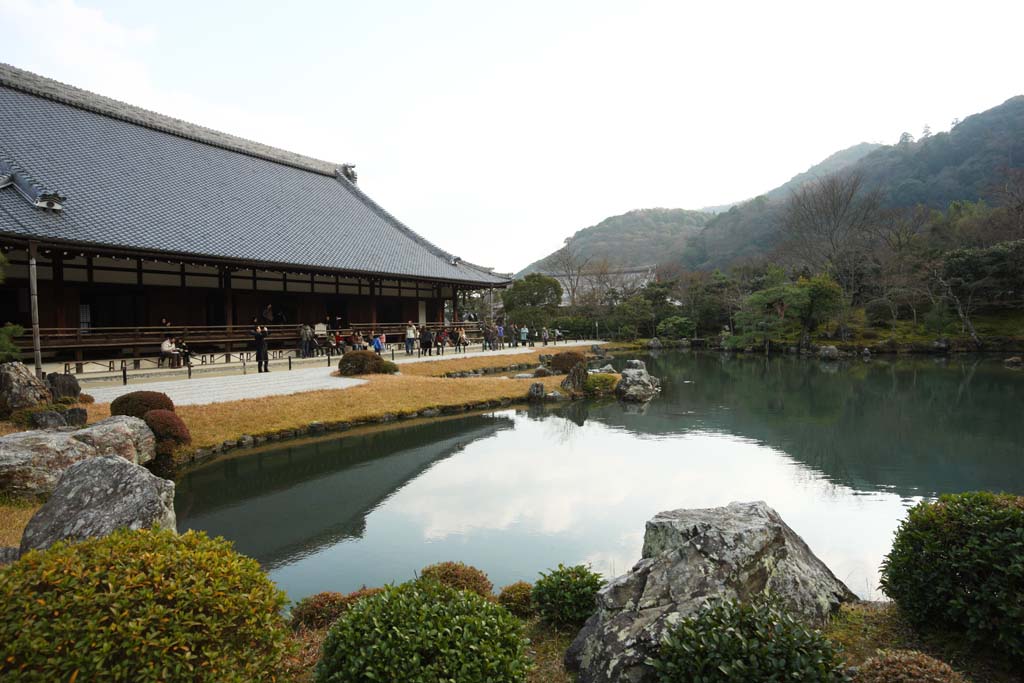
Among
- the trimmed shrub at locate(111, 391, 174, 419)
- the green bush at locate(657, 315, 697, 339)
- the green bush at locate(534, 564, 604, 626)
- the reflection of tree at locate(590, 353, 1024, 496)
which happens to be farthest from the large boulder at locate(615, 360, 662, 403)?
the green bush at locate(657, 315, 697, 339)

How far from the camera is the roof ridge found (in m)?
20.6

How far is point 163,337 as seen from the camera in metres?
18.5

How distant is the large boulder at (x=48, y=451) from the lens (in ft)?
23.4

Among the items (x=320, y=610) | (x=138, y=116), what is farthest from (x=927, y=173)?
(x=320, y=610)

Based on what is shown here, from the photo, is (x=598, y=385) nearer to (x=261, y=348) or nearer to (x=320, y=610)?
(x=261, y=348)

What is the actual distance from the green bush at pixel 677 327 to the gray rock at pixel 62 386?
1486 inches

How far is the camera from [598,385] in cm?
1905

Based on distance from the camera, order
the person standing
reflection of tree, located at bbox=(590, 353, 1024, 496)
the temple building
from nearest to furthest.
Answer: reflection of tree, located at bbox=(590, 353, 1024, 496) → the temple building → the person standing

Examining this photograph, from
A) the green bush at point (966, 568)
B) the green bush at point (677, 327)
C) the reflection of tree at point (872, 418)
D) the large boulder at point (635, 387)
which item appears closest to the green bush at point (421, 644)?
the green bush at point (966, 568)

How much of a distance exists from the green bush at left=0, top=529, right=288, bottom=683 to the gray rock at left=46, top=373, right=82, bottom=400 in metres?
11.5

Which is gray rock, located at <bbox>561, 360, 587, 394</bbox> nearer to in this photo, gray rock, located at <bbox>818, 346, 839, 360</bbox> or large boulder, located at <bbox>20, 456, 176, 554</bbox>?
large boulder, located at <bbox>20, 456, 176, 554</bbox>

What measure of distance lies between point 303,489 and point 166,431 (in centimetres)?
324

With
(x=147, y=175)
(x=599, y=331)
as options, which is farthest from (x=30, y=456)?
(x=599, y=331)

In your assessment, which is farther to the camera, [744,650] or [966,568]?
[966,568]
